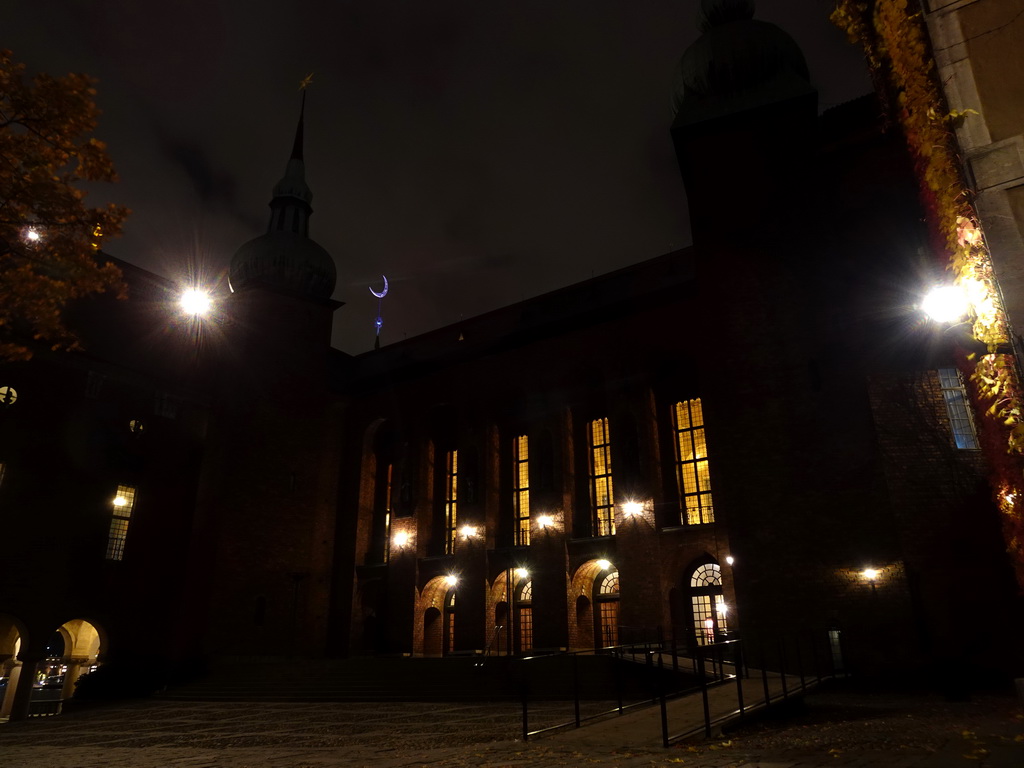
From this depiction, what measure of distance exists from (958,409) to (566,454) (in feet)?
37.7

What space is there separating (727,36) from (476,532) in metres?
18.1

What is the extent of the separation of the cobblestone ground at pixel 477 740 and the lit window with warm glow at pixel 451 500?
11519 millimetres

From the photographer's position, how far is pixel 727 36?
2081 centimetres

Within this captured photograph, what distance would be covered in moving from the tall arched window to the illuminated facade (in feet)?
0.33

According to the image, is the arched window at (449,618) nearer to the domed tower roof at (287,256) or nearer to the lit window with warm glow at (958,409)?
the domed tower roof at (287,256)

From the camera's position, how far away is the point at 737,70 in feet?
66.9

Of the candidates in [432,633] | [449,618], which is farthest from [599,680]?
[432,633]

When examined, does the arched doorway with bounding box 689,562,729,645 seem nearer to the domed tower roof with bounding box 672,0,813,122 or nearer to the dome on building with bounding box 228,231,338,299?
the domed tower roof with bounding box 672,0,813,122

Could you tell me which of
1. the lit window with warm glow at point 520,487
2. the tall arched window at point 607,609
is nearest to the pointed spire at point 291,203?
the lit window with warm glow at point 520,487

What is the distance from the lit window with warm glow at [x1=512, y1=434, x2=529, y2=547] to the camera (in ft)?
81.8

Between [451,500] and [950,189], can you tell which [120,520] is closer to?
[451,500]

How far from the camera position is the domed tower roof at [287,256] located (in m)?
30.3

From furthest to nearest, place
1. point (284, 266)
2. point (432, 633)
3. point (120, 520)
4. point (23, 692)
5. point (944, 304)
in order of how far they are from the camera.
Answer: point (284, 266) → point (432, 633) → point (120, 520) → point (23, 692) → point (944, 304)

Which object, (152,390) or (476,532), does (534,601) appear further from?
(152,390)
